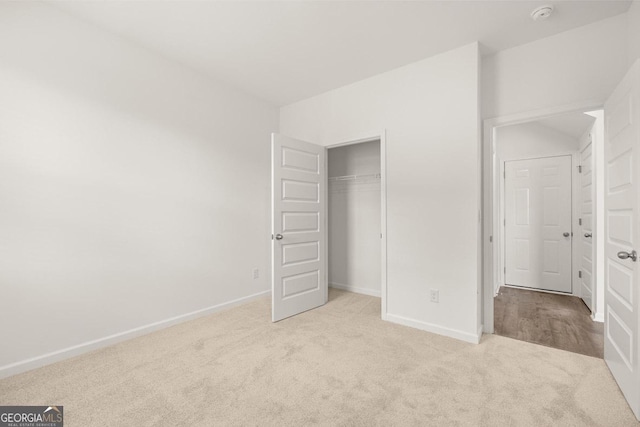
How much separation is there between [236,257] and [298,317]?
1.11 metres

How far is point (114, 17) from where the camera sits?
7.65 ft

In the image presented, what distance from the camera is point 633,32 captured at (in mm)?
2094

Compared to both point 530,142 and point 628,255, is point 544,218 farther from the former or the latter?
point 628,255

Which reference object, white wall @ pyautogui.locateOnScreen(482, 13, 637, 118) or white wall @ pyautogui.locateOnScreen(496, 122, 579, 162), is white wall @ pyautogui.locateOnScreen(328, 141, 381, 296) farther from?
white wall @ pyautogui.locateOnScreen(496, 122, 579, 162)

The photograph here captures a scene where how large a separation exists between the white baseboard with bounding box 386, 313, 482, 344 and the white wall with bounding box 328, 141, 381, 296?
104 centimetres

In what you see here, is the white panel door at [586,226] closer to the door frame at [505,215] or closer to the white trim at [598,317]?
the door frame at [505,215]

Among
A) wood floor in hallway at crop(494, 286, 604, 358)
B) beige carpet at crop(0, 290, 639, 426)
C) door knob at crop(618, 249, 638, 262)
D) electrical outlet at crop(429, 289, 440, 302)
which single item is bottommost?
wood floor in hallway at crop(494, 286, 604, 358)

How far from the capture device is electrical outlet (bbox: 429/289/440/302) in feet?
9.13

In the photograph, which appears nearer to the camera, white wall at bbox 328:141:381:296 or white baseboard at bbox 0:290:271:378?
white baseboard at bbox 0:290:271:378

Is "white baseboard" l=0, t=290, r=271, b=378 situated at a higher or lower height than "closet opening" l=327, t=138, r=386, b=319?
lower

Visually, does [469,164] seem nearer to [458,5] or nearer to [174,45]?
[458,5]

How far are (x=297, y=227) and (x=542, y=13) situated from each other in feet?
9.42

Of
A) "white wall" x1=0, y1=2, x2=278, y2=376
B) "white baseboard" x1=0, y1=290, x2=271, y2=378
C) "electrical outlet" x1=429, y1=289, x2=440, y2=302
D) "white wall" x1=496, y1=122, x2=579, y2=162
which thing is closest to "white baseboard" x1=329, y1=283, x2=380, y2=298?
"electrical outlet" x1=429, y1=289, x2=440, y2=302

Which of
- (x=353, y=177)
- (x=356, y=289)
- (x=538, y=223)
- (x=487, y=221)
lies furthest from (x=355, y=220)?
(x=538, y=223)
